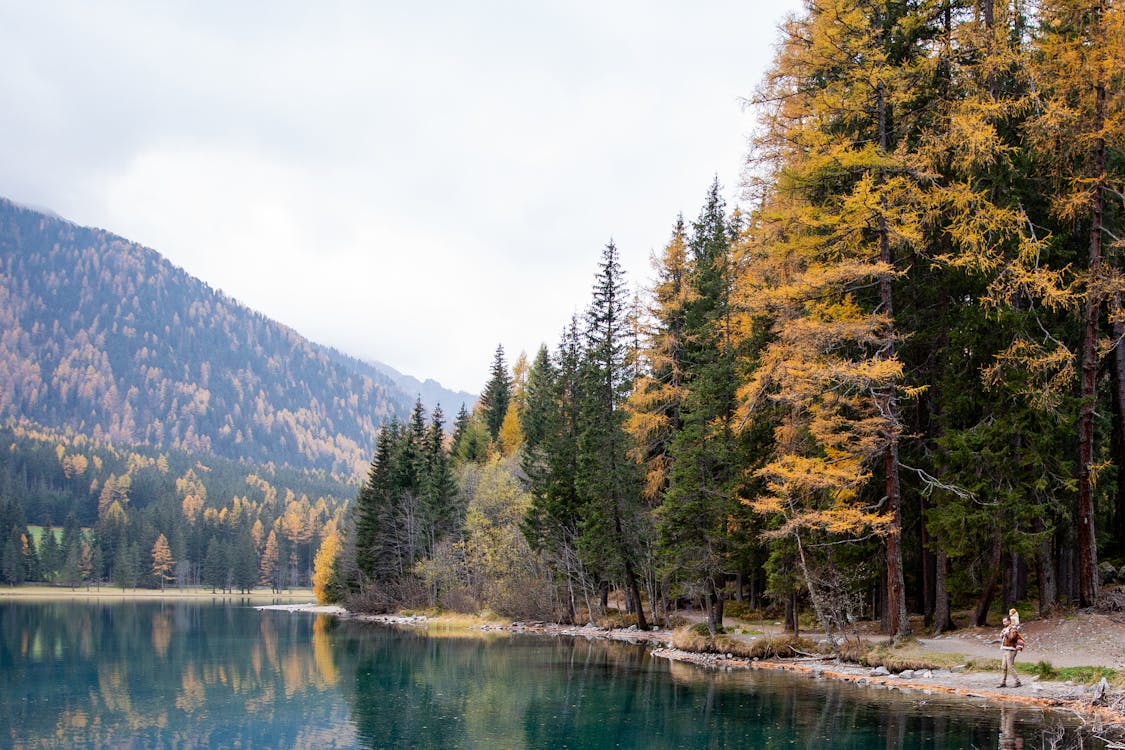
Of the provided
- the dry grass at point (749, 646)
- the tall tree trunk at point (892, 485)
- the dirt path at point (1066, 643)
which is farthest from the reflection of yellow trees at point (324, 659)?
the dirt path at point (1066, 643)

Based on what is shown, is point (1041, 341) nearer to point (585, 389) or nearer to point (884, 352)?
point (884, 352)

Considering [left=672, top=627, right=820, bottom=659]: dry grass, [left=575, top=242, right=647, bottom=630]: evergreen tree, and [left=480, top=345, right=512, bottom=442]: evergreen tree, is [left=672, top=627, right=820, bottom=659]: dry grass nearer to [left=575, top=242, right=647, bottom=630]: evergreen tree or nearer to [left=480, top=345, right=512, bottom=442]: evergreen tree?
[left=575, top=242, right=647, bottom=630]: evergreen tree

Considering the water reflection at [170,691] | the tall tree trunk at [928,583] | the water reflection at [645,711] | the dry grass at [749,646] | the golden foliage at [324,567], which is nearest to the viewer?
the water reflection at [645,711]

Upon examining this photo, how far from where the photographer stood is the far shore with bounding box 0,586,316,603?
4793 inches

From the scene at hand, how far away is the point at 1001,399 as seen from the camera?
23.2 meters

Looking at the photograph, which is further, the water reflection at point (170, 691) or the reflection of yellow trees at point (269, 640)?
the reflection of yellow trees at point (269, 640)

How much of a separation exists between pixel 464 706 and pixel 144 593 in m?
132

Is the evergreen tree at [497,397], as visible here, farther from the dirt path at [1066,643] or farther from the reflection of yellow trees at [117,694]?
the dirt path at [1066,643]

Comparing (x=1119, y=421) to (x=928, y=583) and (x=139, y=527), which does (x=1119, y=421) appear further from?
(x=139, y=527)

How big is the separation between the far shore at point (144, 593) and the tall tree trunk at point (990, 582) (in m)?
104

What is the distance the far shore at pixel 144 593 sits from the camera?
→ 121750mm

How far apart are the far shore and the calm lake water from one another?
8894cm

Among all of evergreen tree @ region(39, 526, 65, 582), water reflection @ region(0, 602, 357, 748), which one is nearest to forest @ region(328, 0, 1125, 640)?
water reflection @ region(0, 602, 357, 748)

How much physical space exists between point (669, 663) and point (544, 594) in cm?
2241
